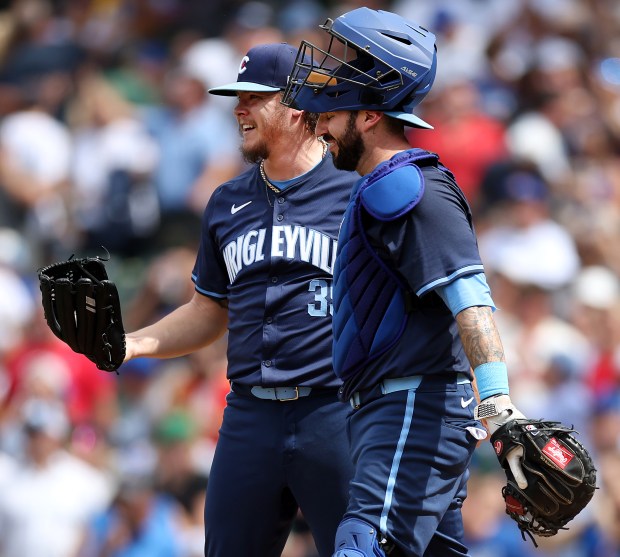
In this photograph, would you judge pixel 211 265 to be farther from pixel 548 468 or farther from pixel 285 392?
pixel 548 468

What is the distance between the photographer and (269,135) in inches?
180

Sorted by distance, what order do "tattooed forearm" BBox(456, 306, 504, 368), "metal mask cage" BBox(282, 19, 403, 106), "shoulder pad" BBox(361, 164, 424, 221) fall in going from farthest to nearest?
"metal mask cage" BBox(282, 19, 403, 106)
"shoulder pad" BBox(361, 164, 424, 221)
"tattooed forearm" BBox(456, 306, 504, 368)

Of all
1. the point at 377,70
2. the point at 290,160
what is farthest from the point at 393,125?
the point at 290,160

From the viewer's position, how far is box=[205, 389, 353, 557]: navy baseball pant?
14.0 feet

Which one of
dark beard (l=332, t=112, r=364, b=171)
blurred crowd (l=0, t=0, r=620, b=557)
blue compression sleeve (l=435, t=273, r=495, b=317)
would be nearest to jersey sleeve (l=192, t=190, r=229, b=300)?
dark beard (l=332, t=112, r=364, b=171)

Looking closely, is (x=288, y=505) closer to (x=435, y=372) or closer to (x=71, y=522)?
(x=435, y=372)

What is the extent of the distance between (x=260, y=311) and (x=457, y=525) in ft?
3.54

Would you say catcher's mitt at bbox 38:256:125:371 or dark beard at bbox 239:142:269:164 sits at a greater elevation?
dark beard at bbox 239:142:269:164

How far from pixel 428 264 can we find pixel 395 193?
24 cm

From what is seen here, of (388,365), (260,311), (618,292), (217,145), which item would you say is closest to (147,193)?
(217,145)

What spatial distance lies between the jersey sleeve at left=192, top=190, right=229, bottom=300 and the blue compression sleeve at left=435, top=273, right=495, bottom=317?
129 centimetres

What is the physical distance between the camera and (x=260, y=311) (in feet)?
14.5

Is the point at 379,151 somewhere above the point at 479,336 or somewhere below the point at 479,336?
above

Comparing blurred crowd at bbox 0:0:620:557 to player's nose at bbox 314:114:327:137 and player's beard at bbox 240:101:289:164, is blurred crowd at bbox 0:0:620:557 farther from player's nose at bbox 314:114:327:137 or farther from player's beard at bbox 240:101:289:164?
player's nose at bbox 314:114:327:137
